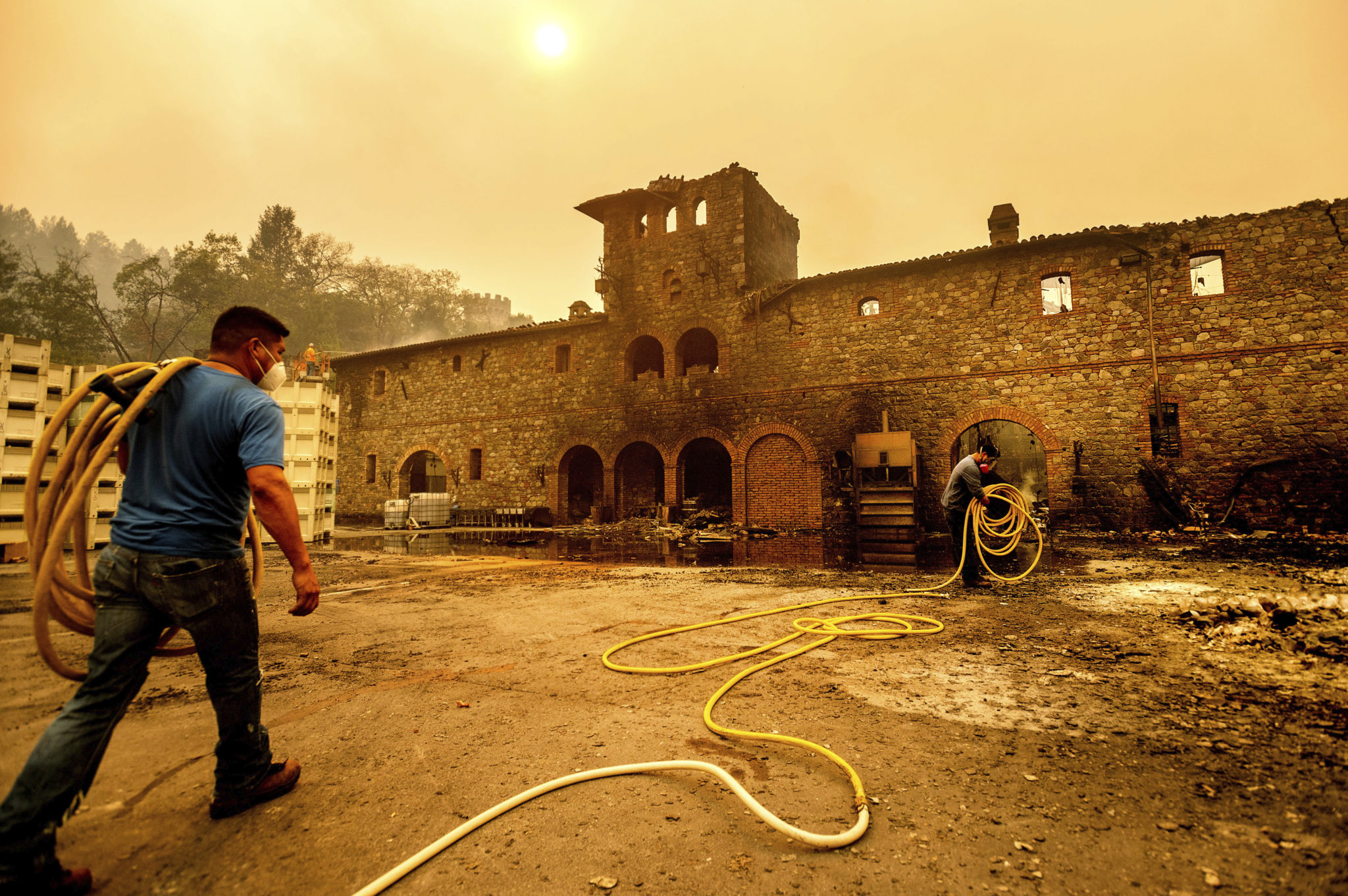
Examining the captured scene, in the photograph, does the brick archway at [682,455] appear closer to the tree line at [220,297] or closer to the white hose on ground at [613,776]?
the white hose on ground at [613,776]

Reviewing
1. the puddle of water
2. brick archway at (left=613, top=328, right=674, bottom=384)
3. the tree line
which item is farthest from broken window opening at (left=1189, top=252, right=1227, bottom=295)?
the tree line

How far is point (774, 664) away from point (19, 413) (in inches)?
427

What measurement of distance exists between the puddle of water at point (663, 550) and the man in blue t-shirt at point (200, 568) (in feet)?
24.8

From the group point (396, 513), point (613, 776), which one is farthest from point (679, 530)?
point (613, 776)

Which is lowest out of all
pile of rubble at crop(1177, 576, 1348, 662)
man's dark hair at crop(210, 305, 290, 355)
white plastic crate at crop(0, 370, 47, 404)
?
pile of rubble at crop(1177, 576, 1348, 662)

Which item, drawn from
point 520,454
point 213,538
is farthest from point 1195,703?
point 520,454

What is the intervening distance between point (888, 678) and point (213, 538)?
3.61 m

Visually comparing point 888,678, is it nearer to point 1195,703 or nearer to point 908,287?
point 1195,703

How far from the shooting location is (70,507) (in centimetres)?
203

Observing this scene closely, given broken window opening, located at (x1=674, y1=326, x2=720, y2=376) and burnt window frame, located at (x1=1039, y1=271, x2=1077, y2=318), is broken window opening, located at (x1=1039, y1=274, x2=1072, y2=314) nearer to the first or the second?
burnt window frame, located at (x1=1039, y1=271, x2=1077, y2=318)

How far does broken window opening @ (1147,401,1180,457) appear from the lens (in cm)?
1237

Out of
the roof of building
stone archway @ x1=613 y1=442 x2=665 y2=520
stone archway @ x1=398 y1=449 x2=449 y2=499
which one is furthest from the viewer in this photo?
stone archway @ x1=398 y1=449 x2=449 y2=499

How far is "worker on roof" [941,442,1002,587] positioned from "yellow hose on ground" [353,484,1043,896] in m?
0.05

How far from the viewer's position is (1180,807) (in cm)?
211
